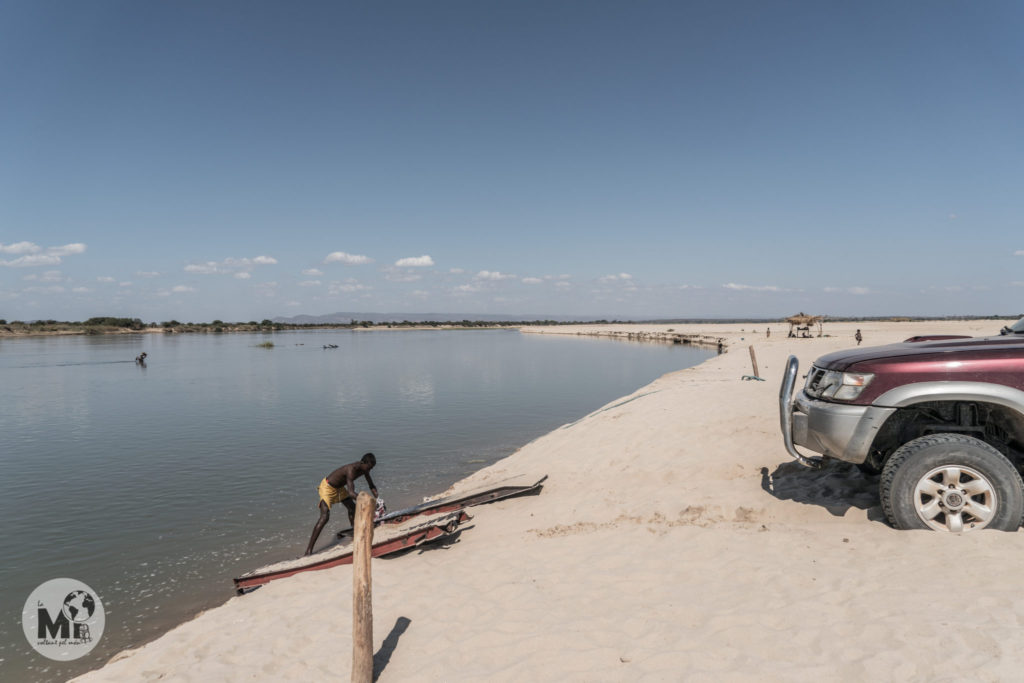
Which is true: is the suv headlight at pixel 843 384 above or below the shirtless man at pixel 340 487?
above

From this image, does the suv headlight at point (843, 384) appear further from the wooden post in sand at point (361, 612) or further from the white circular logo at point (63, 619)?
the white circular logo at point (63, 619)

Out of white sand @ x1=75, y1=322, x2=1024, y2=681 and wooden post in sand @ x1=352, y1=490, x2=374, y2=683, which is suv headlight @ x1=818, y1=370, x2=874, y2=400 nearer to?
→ white sand @ x1=75, y1=322, x2=1024, y2=681

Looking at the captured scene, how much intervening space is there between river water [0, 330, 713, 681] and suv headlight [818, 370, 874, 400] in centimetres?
892

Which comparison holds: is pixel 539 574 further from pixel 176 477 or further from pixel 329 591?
pixel 176 477

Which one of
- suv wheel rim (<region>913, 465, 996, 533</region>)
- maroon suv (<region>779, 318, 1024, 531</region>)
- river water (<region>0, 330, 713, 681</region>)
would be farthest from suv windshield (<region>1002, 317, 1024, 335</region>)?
river water (<region>0, 330, 713, 681</region>)

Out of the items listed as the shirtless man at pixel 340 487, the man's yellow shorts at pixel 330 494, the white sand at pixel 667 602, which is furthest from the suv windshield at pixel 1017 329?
the man's yellow shorts at pixel 330 494

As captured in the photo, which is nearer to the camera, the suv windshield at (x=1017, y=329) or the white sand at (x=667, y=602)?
the white sand at (x=667, y=602)

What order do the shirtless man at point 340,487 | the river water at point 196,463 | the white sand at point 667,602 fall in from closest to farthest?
the white sand at point 667,602
the river water at point 196,463
the shirtless man at point 340,487

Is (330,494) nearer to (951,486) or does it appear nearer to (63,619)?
(63,619)

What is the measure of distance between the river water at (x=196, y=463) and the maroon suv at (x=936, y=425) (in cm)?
896

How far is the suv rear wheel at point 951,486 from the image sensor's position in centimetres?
513

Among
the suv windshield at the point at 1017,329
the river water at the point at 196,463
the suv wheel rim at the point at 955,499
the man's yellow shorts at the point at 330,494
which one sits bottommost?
the river water at the point at 196,463

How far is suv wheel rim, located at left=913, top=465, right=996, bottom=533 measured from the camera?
5.21m

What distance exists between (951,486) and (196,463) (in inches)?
695
